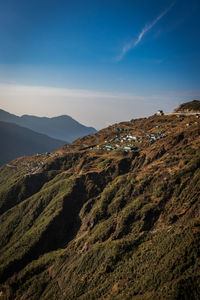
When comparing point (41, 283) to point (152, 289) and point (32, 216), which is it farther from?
point (152, 289)

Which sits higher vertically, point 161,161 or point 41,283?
point 161,161

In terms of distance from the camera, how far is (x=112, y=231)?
90.7 m

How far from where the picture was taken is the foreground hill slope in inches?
2334

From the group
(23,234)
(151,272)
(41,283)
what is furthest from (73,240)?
(151,272)

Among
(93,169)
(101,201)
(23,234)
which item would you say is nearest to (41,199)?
(23,234)

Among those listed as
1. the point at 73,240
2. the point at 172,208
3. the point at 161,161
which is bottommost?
the point at 73,240

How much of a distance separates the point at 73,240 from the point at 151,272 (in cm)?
6055

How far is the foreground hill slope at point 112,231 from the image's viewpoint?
59.3 meters

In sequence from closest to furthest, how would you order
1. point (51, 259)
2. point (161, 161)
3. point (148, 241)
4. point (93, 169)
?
point (148, 241) → point (51, 259) → point (161, 161) → point (93, 169)

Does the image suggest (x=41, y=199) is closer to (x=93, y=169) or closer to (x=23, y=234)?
(x=23, y=234)

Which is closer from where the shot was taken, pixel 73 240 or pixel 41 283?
pixel 41 283

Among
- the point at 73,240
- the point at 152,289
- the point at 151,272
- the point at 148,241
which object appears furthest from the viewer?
the point at 73,240

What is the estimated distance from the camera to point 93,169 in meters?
146

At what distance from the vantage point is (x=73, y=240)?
108 meters
